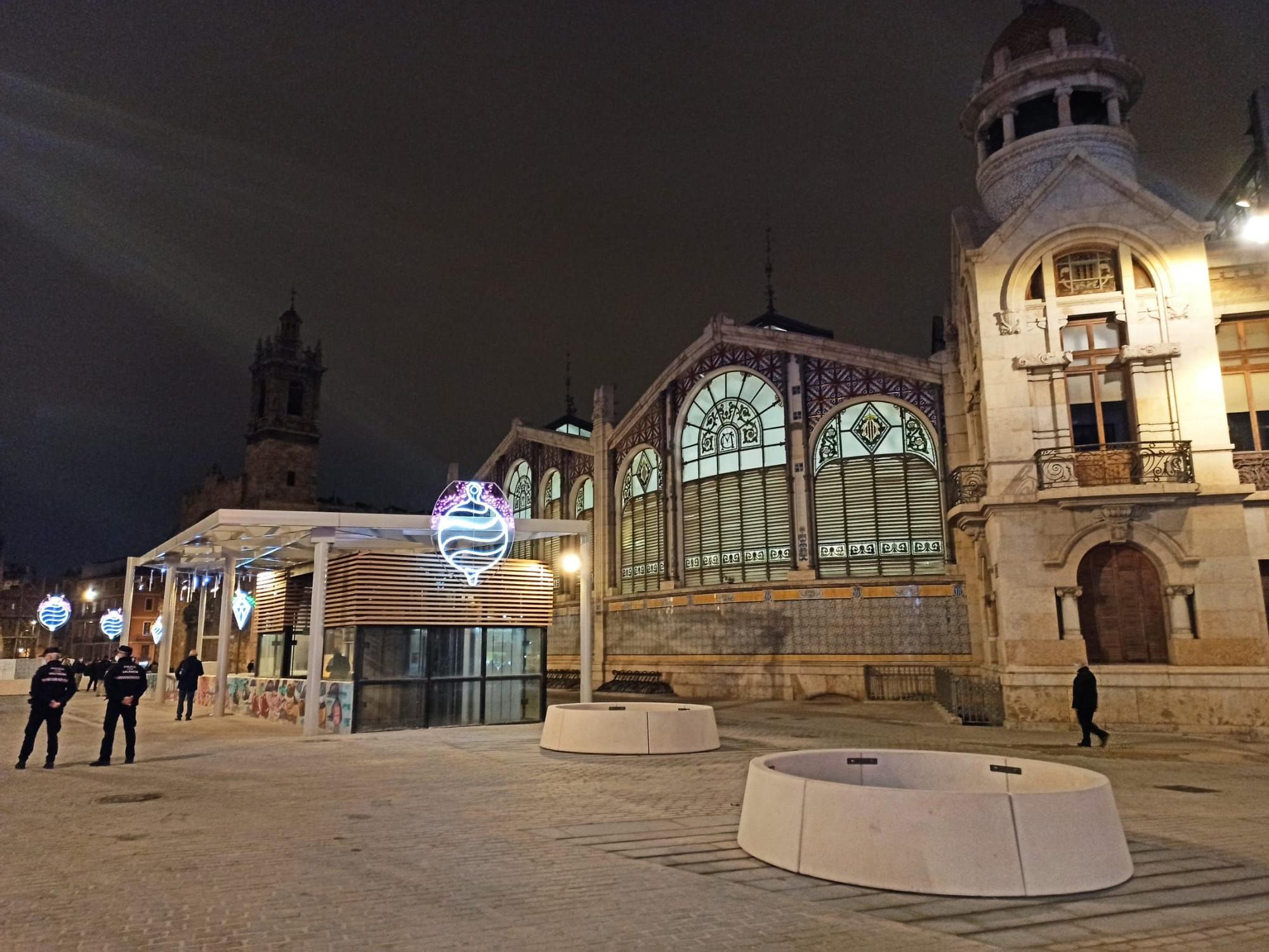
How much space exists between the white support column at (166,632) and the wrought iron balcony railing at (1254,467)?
1206 inches

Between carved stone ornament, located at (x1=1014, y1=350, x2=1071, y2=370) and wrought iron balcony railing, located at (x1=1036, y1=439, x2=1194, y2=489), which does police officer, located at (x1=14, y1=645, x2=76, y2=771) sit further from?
carved stone ornament, located at (x1=1014, y1=350, x2=1071, y2=370)

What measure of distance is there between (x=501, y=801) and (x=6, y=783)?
7389 millimetres

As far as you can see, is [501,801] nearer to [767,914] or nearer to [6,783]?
[767,914]

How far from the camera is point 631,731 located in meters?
15.5

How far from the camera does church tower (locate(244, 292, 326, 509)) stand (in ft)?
243

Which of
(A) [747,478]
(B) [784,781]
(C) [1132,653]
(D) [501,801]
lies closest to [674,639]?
(A) [747,478]

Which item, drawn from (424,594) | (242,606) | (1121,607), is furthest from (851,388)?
(242,606)

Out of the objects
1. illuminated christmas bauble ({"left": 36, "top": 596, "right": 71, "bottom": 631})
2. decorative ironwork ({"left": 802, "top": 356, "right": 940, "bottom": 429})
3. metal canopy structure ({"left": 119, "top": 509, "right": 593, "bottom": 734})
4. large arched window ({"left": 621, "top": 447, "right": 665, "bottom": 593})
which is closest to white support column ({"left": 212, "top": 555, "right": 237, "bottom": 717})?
metal canopy structure ({"left": 119, "top": 509, "right": 593, "bottom": 734})

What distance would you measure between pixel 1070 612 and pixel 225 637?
861 inches

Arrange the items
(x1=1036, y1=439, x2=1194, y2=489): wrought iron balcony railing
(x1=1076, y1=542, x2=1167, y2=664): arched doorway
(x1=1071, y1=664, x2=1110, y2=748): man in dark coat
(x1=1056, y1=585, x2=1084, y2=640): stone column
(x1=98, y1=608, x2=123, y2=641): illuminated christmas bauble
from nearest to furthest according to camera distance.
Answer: (x1=1071, y1=664, x2=1110, y2=748): man in dark coat → (x1=1036, y1=439, x2=1194, y2=489): wrought iron balcony railing → (x1=1076, y1=542, x2=1167, y2=664): arched doorway → (x1=1056, y1=585, x2=1084, y2=640): stone column → (x1=98, y1=608, x2=123, y2=641): illuminated christmas bauble

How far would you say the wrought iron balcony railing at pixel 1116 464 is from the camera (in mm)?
20484

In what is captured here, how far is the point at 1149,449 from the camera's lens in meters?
20.8

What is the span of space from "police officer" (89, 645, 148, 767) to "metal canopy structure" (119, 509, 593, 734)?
119 inches

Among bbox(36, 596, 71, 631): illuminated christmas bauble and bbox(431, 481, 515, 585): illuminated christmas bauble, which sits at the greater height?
bbox(431, 481, 515, 585): illuminated christmas bauble
